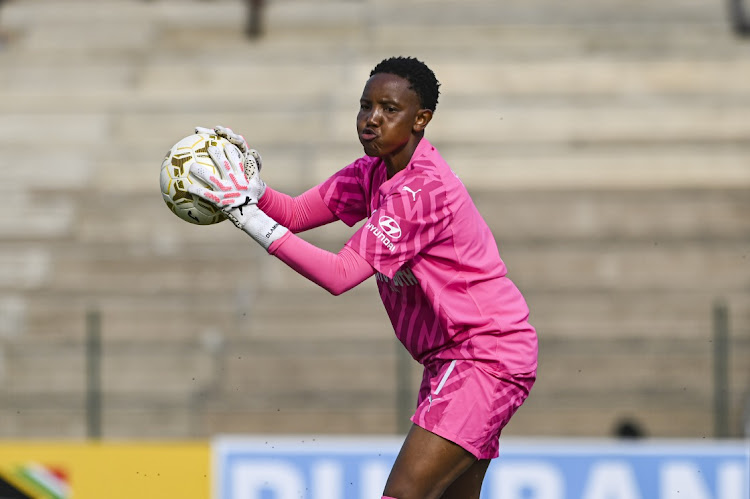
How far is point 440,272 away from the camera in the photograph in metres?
4.62

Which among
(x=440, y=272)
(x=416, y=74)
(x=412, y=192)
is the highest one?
(x=416, y=74)

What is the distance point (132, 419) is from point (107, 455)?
2.49 m

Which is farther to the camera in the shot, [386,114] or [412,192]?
[386,114]

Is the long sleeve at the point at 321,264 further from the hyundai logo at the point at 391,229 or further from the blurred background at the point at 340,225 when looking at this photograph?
the blurred background at the point at 340,225

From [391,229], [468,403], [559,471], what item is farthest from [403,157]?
[559,471]

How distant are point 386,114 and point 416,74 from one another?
20 centimetres

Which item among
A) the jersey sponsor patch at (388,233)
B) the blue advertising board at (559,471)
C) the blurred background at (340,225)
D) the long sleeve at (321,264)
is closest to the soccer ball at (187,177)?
the long sleeve at (321,264)

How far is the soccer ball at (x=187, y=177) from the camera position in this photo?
183 inches

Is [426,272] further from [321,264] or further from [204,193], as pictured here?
[204,193]

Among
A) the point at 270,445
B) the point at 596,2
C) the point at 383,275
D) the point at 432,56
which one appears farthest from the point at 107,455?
the point at 596,2

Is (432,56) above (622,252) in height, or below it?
above

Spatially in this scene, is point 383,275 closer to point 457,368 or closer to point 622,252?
point 457,368

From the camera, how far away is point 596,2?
55.3 ft

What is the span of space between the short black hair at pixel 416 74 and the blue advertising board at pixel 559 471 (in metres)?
4.21
